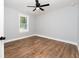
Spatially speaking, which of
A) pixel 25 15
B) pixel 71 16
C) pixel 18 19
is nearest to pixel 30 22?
pixel 25 15

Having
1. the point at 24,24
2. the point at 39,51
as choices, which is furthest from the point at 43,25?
the point at 39,51

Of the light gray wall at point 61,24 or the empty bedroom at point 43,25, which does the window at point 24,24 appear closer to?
the empty bedroom at point 43,25

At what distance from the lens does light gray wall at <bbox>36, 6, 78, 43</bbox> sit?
15.9ft

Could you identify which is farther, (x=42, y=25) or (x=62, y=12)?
(x=42, y=25)

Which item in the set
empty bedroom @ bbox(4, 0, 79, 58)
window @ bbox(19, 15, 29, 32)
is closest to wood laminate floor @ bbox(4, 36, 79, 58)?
empty bedroom @ bbox(4, 0, 79, 58)

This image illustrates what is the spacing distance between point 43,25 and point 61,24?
1.64 metres

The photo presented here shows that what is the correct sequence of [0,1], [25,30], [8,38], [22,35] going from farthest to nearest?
[25,30], [22,35], [8,38], [0,1]

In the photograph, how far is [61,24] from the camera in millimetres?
5367

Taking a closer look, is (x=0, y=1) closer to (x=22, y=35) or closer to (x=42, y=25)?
(x=22, y=35)

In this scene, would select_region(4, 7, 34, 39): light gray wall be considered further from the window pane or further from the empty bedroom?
the window pane

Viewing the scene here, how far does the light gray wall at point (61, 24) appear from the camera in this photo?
484 centimetres

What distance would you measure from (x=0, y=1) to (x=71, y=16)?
4.36 m

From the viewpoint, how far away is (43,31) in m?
6.49

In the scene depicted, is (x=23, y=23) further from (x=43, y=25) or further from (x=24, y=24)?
(x=43, y=25)
